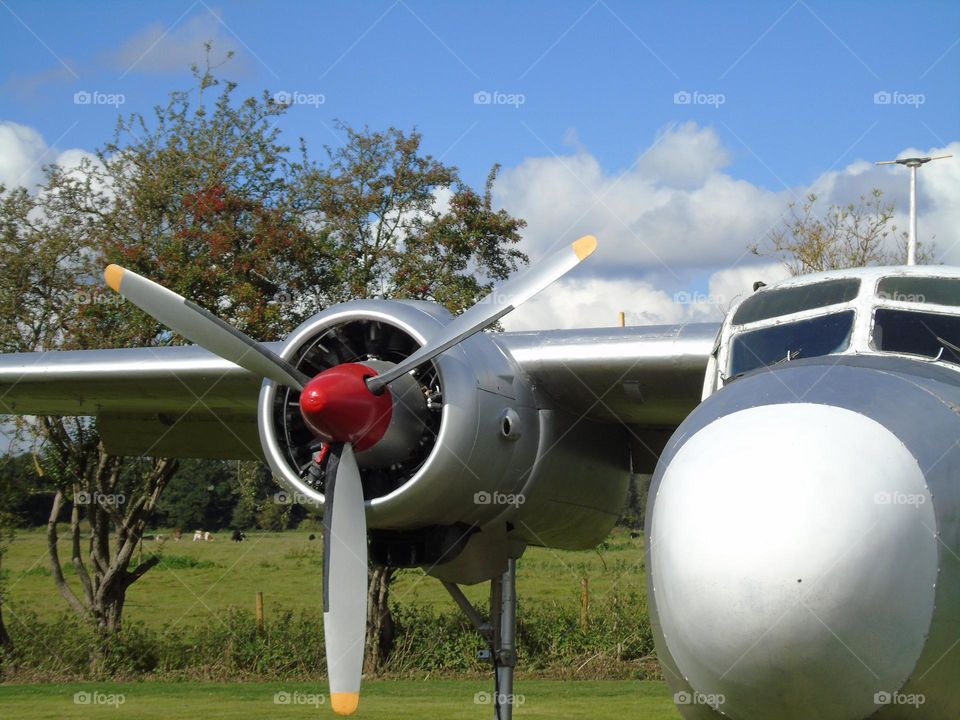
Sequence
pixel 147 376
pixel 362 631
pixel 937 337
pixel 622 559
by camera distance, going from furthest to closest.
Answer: pixel 622 559
pixel 147 376
pixel 362 631
pixel 937 337

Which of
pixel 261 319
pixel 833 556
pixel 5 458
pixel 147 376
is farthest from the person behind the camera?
pixel 5 458

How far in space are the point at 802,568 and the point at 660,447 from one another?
6174 mm

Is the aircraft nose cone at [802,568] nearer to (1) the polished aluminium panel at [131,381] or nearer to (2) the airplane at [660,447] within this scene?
(2) the airplane at [660,447]

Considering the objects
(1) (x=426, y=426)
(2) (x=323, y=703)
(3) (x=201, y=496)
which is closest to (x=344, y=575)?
(1) (x=426, y=426)

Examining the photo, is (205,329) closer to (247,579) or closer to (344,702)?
(344,702)

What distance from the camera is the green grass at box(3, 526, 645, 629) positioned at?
23.9 m

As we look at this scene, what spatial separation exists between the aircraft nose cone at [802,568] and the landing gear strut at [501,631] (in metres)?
4.71

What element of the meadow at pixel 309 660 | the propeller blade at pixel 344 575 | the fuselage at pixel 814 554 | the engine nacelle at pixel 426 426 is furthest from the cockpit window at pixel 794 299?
the meadow at pixel 309 660

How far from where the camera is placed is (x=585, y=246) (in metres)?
7.91

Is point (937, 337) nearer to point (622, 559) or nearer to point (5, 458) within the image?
point (5, 458)

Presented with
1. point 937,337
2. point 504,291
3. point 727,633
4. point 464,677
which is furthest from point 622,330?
point 464,677

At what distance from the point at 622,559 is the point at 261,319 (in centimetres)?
1201

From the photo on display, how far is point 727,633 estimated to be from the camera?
408 cm

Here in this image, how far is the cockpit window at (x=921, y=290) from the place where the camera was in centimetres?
586
